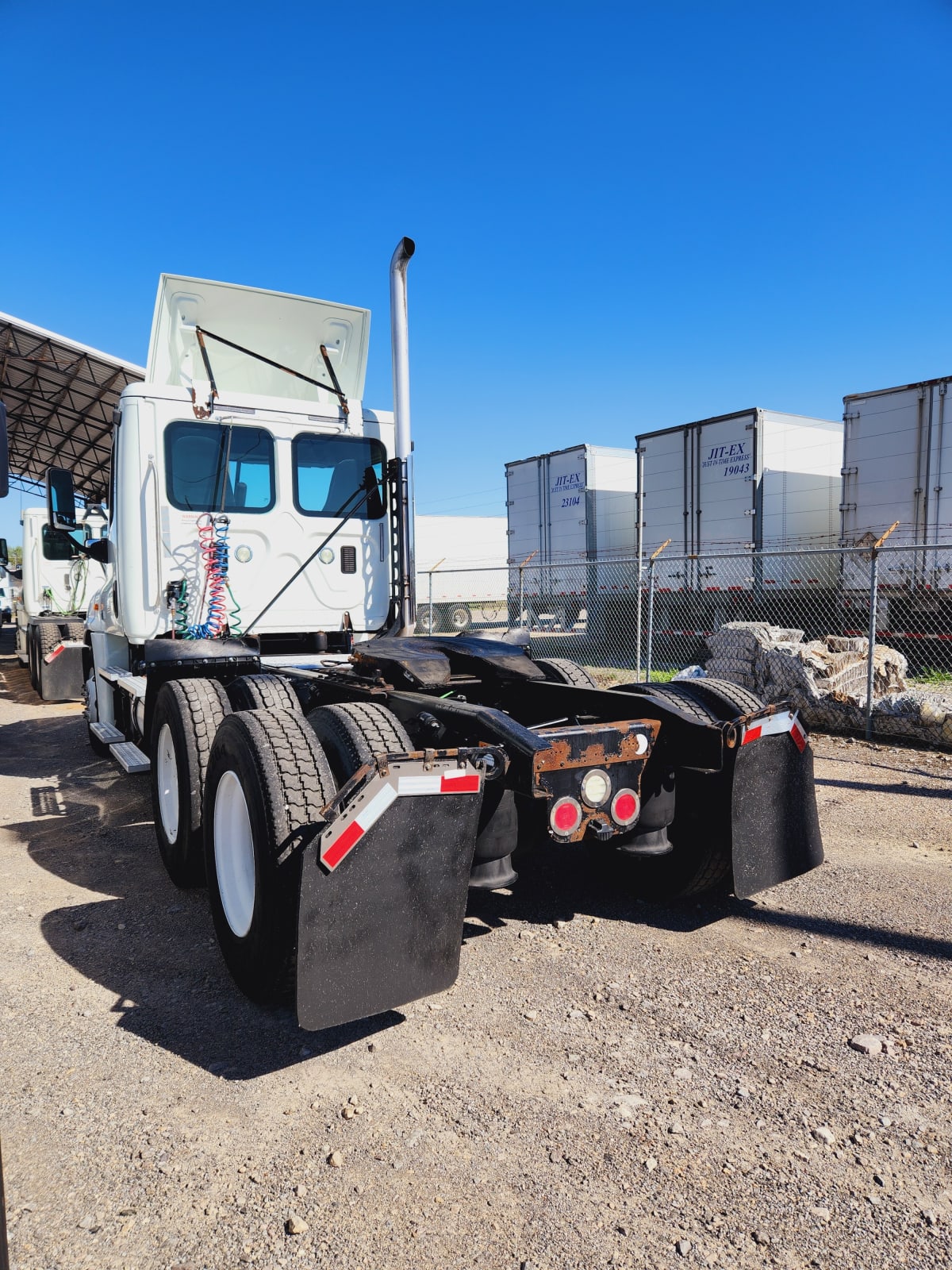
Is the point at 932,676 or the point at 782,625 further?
the point at 782,625

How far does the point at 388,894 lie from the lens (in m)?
2.79

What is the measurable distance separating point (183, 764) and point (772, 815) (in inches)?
117

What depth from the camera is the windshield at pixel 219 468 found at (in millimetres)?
5715

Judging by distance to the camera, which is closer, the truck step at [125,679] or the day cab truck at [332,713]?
the day cab truck at [332,713]

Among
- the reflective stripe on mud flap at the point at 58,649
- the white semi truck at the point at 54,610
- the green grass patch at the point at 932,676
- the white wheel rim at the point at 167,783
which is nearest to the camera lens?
the white wheel rim at the point at 167,783

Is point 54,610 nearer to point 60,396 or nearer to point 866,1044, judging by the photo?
point 60,396

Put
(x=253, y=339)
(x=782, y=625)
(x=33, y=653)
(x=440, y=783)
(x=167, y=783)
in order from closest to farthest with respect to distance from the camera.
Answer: (x=440, y=783) < (x=167, y=783) < (x=253, y=339) < (x=33, y=653) < (x=782, y=625)

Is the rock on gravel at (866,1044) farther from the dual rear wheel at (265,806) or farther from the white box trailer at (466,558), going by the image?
the white box trailer at (466,558)

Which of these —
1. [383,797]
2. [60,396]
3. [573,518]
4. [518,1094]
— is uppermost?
[60,396]

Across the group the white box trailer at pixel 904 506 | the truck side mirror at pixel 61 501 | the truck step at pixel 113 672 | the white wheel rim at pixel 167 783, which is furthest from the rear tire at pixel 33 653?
the white box trailer at pixel 904 506

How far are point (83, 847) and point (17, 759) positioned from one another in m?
3.58

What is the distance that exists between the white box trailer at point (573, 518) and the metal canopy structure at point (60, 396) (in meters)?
8.25

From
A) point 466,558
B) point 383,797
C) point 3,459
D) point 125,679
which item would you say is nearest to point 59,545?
point 125,679

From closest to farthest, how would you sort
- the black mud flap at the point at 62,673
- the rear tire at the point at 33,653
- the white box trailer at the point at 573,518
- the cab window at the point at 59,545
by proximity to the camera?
the cab window at the point at 59,545 → the black mud flap at the point at 62,673 → the rear tire at the point at 33,653 → the white box trailer at the point at 573,518
